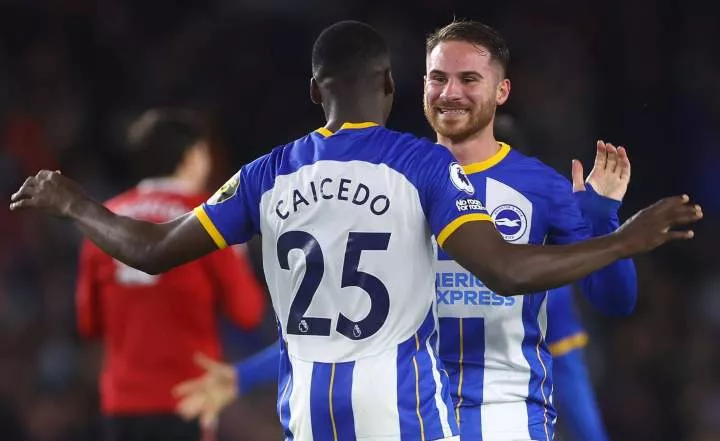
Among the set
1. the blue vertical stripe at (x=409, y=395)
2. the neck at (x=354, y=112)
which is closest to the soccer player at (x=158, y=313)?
the neck at (x=354, y=112)

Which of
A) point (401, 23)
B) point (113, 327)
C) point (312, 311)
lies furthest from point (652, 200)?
point (312, 311)

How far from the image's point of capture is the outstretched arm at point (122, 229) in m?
3.80

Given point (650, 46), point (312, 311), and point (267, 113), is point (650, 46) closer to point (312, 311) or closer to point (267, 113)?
point (267, 113)

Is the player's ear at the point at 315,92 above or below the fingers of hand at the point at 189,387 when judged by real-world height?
above

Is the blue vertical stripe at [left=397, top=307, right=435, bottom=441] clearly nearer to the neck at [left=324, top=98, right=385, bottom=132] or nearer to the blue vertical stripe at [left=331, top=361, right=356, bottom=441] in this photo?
the blue vertical stripe at [left=331, top=361, right=356, bottom=441]

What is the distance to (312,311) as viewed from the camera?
3705 millimetres

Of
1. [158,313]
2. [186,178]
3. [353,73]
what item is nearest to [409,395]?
[353,73]

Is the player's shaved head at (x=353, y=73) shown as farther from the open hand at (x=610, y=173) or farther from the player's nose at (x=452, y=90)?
the open hand at (x=610, y=173)

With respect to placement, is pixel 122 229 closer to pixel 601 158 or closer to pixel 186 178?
pixel 601 158

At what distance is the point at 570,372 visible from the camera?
5.26m

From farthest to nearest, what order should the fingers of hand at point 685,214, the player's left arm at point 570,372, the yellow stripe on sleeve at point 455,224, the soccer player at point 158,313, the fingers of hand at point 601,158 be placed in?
the soccer player at point 158,313 < the player's left arm at point 570,372 < the fingers of hand at point 601,158 < the yellow stripe on sleeve at point 455,224 < the fingers of hand at point 685,214

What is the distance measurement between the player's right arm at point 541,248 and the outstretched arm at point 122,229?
0.78 metres

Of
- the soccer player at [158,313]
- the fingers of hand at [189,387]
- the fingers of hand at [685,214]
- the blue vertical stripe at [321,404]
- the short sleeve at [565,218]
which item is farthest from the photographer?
the soccer player at [158,313]

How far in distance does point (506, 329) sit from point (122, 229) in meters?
Answer: 1.33
